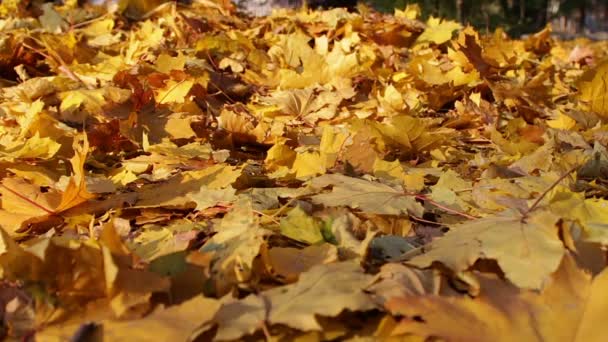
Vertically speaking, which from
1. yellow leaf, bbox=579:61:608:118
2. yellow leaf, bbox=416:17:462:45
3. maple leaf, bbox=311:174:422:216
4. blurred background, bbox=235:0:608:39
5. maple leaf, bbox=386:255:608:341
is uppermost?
maple leaf, bbox=386:255:608:341

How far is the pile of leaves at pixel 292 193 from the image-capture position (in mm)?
604

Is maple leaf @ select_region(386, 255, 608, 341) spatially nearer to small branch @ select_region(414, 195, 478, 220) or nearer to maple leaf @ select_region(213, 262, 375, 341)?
maple leaf @ select_region(213, 262, 375, 341)

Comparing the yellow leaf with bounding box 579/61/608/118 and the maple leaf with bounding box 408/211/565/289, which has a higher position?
the maple leaf with bounding box 408/211/565/289

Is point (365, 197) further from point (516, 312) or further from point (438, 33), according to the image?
point (438, 33)

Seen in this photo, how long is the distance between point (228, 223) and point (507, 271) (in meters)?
0.34

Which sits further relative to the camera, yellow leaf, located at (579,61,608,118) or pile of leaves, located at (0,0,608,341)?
yellow leaf, located at (579,61,608,118)

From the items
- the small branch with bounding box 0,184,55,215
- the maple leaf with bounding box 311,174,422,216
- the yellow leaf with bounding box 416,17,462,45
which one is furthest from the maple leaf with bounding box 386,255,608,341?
the yellow leaf with bounding box 416,17,462,45

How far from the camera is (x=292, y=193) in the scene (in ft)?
3.07

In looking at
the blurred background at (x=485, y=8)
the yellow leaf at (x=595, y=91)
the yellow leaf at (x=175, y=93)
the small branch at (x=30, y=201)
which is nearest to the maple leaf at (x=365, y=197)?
the small branch at (x=30, y=201)

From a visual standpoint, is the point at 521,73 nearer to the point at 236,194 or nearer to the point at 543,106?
the point at 543,106

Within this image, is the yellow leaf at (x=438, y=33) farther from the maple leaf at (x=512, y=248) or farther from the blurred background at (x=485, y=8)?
the maple leaf at (x=512, y=248)

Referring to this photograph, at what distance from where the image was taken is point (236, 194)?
3.22ft

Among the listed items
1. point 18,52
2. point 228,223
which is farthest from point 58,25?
point 228,223

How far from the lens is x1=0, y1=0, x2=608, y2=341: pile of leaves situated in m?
0.60
